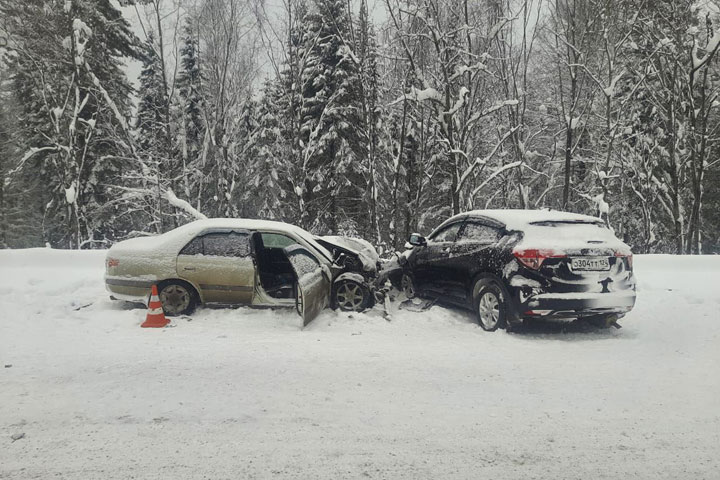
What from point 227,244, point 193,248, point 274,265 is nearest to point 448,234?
point 274,265

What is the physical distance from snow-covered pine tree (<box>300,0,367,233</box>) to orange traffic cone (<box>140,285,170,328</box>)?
52.5 feet

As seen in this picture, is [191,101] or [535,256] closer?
[535,256]

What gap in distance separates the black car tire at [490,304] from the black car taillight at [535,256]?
507 millimetres

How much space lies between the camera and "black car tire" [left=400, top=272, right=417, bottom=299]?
333 inches

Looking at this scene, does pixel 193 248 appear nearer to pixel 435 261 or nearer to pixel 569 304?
pixel 435 261

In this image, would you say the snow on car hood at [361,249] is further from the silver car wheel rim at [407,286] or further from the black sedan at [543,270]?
the black sedan at [543,270]

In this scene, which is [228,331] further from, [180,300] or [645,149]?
[645,149]

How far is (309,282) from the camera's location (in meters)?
6.36

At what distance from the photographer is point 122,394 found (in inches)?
163

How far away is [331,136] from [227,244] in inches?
654

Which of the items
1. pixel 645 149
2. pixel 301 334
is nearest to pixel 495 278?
pixel 301 334

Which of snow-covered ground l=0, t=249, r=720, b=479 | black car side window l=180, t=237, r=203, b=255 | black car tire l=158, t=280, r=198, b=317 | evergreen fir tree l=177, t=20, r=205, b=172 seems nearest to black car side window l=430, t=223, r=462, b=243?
snow-covered ground l=0, t=249, r=720, b=479

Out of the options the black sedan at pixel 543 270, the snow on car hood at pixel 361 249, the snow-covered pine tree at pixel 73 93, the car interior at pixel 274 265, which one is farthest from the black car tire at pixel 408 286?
the snow-covered pine tree at pixel 73 93

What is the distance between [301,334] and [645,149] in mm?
23316
